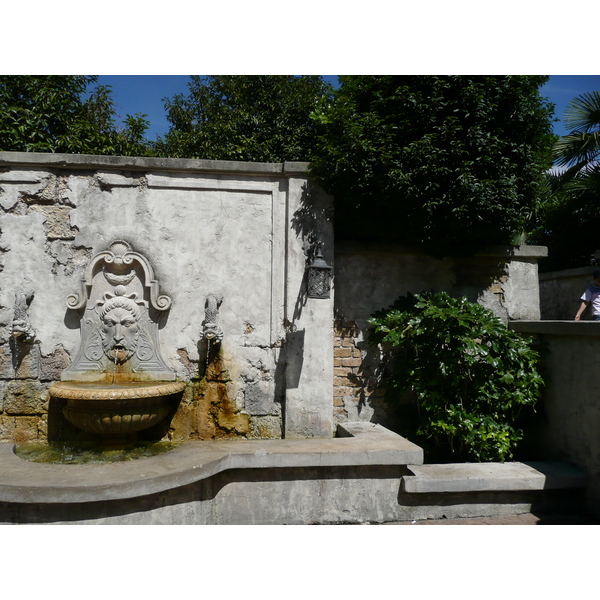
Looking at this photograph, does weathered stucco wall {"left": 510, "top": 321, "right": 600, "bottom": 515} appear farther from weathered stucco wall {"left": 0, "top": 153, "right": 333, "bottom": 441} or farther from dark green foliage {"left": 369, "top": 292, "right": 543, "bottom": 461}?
weathered stucco wall {"left": 0, "top": 153, "right": 333, "bottom": 441}

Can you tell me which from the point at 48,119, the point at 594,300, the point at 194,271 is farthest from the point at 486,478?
the point at 48,119

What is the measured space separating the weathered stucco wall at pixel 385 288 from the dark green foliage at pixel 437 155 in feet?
1.36

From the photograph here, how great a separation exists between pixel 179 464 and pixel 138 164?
3025mm

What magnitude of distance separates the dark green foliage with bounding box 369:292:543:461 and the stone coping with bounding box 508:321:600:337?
22 cm

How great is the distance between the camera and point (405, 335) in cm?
471

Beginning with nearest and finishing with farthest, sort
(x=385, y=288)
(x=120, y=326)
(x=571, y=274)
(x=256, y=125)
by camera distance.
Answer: (x=120, y=326) → (x=385, y=288) → (x=571, y=274) → (x=256, y=125)

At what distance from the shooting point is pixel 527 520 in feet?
12.8

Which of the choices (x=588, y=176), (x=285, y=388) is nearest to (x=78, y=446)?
(x=285, y=388)

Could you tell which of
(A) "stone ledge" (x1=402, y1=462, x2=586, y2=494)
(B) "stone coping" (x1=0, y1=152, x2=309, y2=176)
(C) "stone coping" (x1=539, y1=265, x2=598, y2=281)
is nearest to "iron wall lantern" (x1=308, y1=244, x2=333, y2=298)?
(B) "stone coping" (x1=0, y1=152, x2=309, y2=176)

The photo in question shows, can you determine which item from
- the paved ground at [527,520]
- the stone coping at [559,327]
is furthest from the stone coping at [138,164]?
the paved ground at [527,520]

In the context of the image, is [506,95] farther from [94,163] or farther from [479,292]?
[94,163]

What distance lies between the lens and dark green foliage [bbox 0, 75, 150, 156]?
7.33 meters

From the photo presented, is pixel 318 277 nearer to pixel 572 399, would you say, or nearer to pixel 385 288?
pixel 385 288

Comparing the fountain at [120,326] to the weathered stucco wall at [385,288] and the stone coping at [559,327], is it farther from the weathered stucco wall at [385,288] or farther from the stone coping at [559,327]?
the stone coping at [559,327]
